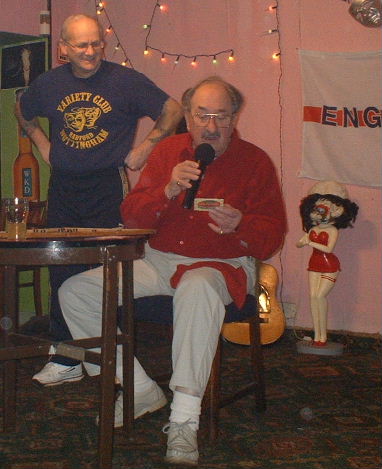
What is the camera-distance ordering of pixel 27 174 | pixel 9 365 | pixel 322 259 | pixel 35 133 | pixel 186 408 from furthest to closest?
pixel 27 174 < pixel 322 259 < pixel 35 133 < pixel 9 365 < pixel 186 408

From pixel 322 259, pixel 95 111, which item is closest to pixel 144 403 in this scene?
pixel 95 111

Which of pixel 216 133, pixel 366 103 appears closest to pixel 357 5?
pixel 366 103

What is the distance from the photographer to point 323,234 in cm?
381

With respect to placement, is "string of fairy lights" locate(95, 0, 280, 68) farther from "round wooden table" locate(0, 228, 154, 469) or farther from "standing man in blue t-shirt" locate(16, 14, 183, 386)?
"round wooden table" locate(0, 228, 154, 469)

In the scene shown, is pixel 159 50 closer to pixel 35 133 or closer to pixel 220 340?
pixel 35 133

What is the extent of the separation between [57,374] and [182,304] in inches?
42.4

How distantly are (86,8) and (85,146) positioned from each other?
8.75 feet

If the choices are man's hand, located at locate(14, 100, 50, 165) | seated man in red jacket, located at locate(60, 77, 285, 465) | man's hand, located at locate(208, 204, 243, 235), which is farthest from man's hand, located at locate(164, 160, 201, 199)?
man's hand, located at locate(14, 100, 50, 165)

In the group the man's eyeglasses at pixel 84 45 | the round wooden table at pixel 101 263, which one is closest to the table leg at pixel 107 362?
the round wooden table at pixel 101 263

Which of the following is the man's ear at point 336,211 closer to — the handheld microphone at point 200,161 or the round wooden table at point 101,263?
the handheld microphone at point 200,161

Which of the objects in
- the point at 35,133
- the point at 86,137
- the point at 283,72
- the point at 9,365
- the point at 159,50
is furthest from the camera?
the point at 159,50

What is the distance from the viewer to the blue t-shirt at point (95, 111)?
2846 millimetres

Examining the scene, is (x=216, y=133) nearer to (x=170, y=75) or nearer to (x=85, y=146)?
(x=85, y=146)

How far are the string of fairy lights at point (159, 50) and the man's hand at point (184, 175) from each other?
231 centimetres
